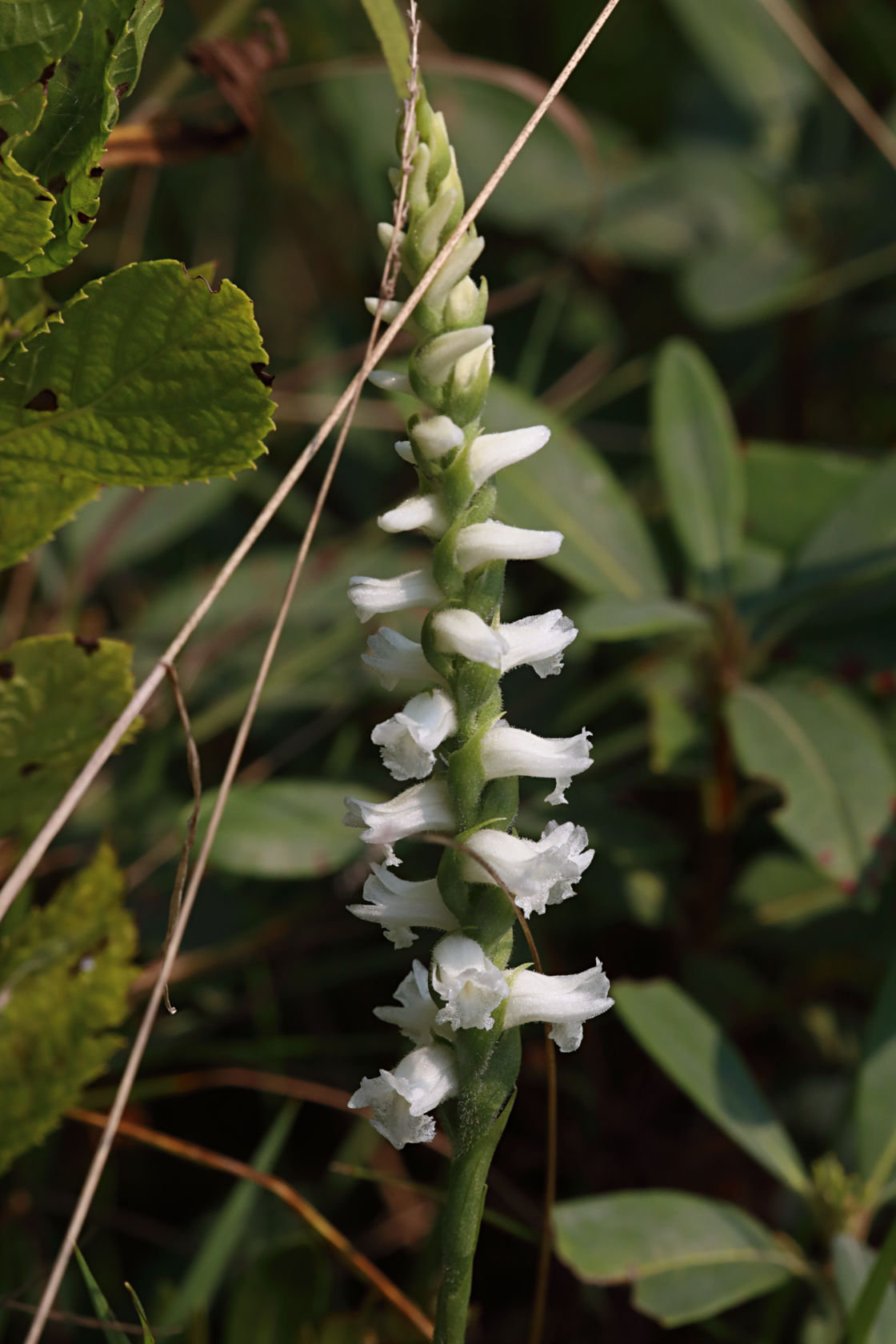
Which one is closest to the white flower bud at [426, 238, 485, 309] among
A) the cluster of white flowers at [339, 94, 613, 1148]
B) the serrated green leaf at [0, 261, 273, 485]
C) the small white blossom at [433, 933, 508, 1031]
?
the cluster of white flowers at [339, 94, 613, 1148]

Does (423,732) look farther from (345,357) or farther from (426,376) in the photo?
(345,357)

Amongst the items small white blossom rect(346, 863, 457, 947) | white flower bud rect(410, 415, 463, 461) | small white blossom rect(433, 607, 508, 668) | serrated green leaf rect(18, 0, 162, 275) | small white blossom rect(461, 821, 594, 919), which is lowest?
small white blossom rect(346, 863, 457, 947)

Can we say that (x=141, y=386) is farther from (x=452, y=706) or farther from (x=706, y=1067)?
(x=706, y=1067)

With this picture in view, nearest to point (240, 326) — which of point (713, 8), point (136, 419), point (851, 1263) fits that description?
point (136, 419)

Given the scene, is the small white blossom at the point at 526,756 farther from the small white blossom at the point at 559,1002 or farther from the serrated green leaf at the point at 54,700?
the serrated green leaf at the point at 54,700

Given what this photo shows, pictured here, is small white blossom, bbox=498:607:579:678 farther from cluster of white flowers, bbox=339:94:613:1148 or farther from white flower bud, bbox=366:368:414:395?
white flower bud, bbox=366:368:414:395

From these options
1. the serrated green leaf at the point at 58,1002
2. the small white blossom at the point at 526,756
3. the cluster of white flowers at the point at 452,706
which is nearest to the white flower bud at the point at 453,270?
the cluster of white flowers at the point at 452,706
